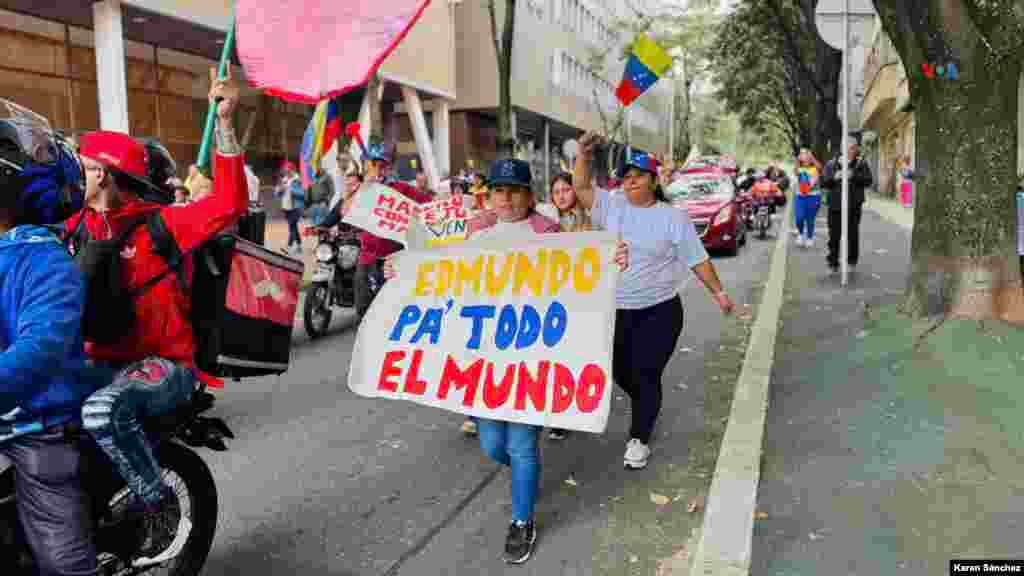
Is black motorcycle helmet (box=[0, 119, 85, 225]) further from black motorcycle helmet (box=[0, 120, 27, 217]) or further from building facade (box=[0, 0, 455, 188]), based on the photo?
building facade (box=[0, 0, 455, 188])

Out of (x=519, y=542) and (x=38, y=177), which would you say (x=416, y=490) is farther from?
(x=38, y=177)

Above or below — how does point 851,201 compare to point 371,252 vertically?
above

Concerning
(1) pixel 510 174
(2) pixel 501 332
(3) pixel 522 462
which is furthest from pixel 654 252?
(3) pixel 522 462

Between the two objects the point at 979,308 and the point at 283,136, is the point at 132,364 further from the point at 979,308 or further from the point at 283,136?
the point at 283,136

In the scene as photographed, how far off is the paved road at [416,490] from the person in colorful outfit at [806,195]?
9712mm

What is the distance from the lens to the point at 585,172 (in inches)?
191

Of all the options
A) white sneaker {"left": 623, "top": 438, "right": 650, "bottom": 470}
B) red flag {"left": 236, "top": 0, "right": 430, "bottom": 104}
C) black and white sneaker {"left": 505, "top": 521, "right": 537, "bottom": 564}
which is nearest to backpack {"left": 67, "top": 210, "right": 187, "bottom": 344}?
red flag {"left": 236, "top": 0, "right": 430, "bottom": 104}

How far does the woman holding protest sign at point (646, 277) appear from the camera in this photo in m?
4.71

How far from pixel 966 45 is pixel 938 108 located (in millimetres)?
493

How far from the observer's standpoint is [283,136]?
2605 cm

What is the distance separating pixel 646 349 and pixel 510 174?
128cm

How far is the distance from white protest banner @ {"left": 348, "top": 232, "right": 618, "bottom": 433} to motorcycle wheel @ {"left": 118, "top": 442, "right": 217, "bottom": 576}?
A: 980 mm

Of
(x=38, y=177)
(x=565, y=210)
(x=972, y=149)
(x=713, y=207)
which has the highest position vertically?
(x=972, y=149)

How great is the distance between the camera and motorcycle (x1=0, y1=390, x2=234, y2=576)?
102 inches
